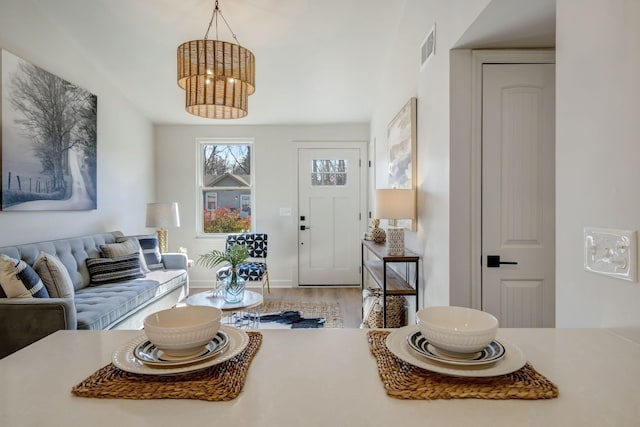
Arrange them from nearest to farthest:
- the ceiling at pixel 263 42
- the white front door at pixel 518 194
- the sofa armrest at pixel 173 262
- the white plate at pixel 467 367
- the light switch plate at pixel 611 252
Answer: the white plate at pixel 467 367, the light switch plate at pixel 611 252, the white front door at pixel 518 194, the ceiling at pixel 263 42, the sofa armrest at pixel 173 262

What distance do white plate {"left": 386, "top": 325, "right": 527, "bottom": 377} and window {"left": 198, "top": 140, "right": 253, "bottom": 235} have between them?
16.0ft

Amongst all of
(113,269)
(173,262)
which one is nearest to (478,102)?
(113,269)

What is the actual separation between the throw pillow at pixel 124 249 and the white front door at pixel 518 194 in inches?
129

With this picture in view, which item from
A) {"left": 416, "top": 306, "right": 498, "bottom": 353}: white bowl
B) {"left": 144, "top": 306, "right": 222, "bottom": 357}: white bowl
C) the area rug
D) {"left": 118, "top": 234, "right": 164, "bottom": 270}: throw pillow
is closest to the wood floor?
the area rug

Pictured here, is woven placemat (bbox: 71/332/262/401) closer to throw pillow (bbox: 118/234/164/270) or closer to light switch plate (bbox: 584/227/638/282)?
light switch plate (bbox: 584/227/638/282)

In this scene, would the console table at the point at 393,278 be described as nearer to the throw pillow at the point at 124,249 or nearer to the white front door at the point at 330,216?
the white front door at the point at 330,216

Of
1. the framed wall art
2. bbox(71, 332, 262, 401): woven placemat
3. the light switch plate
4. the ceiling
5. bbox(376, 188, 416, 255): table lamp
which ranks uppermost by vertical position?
the ceiling

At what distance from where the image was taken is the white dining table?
547mm

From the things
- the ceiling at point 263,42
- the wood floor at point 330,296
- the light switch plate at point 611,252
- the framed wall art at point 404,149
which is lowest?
the wood floor at point 330,296

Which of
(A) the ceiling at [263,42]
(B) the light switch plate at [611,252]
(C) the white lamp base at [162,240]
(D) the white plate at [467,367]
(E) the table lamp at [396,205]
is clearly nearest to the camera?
(D) the white plate at [467,367]

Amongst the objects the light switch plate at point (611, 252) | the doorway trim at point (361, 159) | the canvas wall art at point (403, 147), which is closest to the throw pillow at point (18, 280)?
the canvas wall art at point (403, 147)

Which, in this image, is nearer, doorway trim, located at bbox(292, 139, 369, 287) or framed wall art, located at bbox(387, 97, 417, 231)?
framed wall art, located at bbox(387, 97, 417, 231)

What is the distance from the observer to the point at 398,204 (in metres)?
2.65

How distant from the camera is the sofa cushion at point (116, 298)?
2.53 meters
